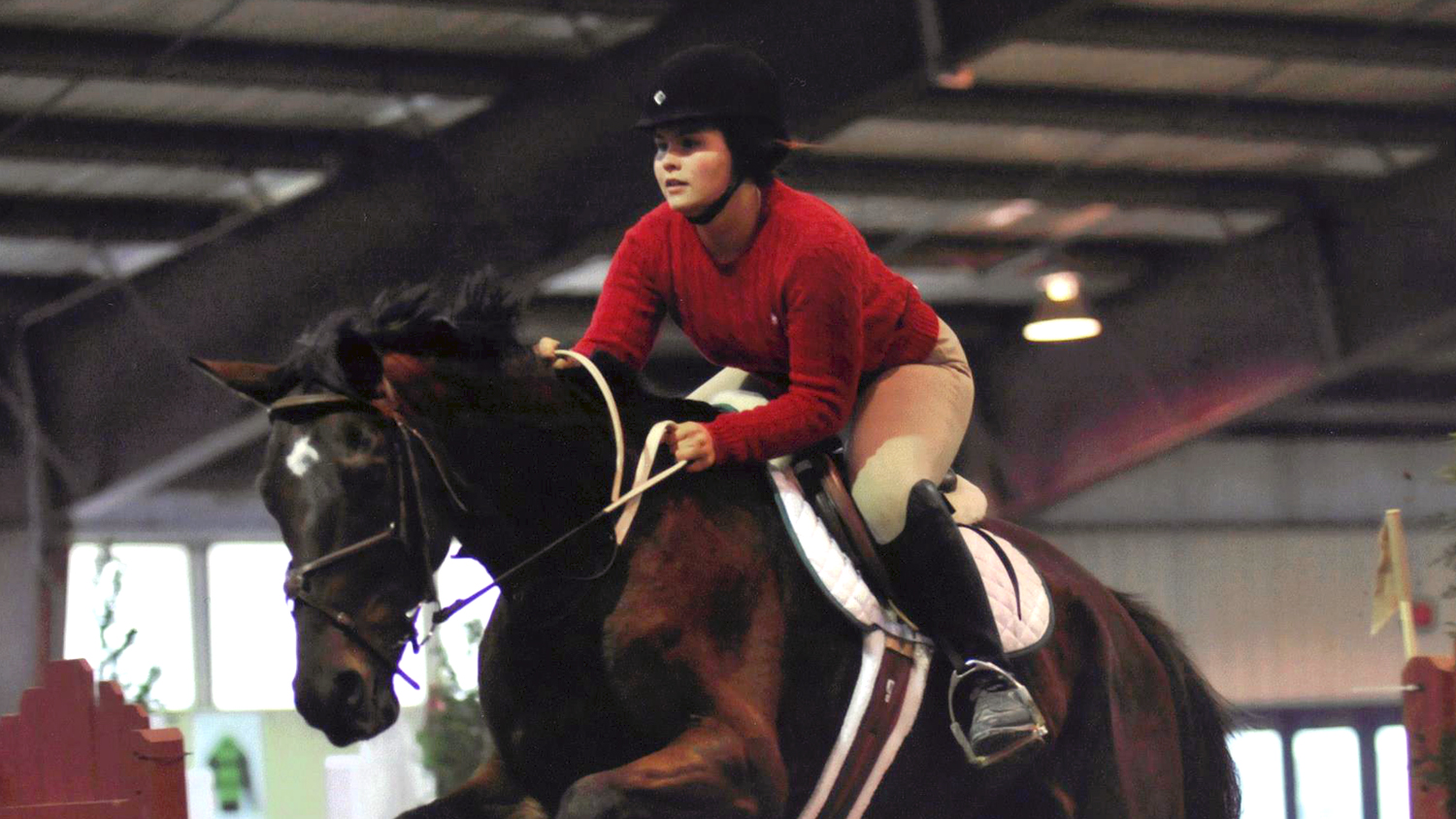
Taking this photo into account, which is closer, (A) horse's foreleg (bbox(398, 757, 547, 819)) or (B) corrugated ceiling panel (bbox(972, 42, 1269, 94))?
(A) horse's foreleg (bbox(398, 757, 547, 819))

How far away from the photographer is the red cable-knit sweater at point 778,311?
3.01 meters

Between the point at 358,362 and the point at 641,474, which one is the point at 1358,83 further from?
the point at 358,362

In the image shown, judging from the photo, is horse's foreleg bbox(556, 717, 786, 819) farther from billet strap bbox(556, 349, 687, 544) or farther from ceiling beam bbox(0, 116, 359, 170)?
ceiling beam bbox(0, 116, 359, 170)

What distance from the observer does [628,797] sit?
264 centimetres

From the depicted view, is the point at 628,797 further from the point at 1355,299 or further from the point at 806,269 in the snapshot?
the point at 1355,299

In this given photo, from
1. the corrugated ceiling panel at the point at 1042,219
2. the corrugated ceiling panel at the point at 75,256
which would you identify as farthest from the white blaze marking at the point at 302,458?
the corrugated ceiling panel at the point at 1042,219

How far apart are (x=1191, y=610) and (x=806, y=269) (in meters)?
14.2

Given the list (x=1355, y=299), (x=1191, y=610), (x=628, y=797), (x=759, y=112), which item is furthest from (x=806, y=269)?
(x=1191, y=610)

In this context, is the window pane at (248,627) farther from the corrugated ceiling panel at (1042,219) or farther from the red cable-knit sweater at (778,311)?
the red cable-knit sweater at (778,311)

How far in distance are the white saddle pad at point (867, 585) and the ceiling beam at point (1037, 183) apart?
636 cm

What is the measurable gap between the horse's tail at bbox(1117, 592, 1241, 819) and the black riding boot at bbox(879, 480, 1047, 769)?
892mm

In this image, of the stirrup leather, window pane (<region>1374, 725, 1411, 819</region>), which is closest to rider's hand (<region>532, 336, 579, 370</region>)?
the stirrup leather

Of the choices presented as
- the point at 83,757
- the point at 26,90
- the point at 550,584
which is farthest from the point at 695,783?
the point at 26,90

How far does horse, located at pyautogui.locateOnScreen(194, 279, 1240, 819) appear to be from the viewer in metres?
2.61
